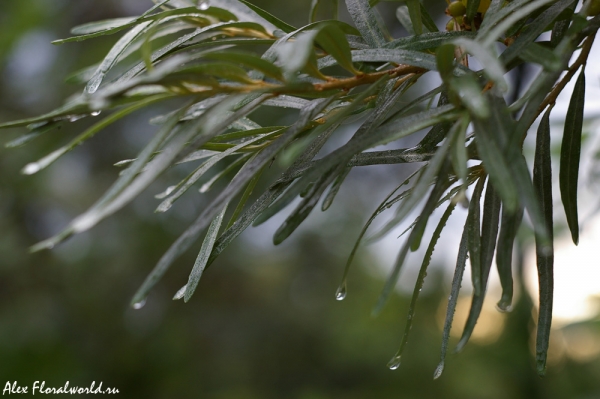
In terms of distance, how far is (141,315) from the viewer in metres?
1.91

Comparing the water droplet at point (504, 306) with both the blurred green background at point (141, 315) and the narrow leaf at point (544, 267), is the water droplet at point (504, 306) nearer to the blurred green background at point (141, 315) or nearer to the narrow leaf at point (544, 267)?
the narrow leaf at point (544, 267)

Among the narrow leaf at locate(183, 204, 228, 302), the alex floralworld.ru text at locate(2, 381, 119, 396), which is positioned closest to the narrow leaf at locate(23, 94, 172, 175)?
the narrow leaf at locate(183, 204, 228, 302)

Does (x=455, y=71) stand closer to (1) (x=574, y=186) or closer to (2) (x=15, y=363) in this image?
(1) (x=574, y=186)

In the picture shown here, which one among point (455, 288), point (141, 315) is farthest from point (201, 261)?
point (141, 315)

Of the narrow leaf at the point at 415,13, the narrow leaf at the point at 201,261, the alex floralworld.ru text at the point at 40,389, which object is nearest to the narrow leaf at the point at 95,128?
the narrow leaf at the point at 201,261

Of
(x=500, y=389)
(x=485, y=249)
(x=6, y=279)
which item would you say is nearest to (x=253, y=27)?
(x=485, y=249)

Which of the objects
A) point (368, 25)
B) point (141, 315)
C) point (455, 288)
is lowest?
point (141, 315)

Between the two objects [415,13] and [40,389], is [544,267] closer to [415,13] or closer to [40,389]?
[415,13]

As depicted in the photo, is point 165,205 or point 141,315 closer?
point 165,205

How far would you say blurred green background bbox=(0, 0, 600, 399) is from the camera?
166 cm

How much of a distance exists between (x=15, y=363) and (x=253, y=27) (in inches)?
67.4

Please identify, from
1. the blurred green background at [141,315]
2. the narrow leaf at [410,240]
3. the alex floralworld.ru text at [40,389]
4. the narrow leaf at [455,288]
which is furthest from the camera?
the blurred green background at [141,315]

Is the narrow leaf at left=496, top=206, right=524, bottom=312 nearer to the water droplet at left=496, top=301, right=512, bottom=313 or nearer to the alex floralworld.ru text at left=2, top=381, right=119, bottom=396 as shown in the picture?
the water droplet at left=496, top=301, right=512, bottom=313

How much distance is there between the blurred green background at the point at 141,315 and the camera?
1.66 meters
